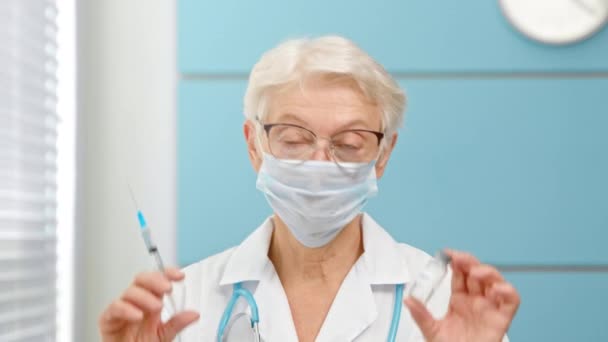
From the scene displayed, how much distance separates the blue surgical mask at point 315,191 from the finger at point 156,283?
37 centimetres

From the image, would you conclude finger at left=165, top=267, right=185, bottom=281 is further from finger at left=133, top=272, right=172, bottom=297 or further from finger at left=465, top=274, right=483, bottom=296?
finger at left=465, top=274, right=483, bottom=296

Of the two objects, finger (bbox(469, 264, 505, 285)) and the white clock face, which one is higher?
the white clock face

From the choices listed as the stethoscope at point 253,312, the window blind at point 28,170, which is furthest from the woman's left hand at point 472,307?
the window blind at point 28,170

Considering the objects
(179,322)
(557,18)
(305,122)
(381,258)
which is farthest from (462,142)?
(179,322)

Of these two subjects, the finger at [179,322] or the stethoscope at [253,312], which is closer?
the finger at [179,322]

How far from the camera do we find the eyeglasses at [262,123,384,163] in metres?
1.44

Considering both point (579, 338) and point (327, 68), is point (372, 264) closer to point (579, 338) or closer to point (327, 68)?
point (327, 68)

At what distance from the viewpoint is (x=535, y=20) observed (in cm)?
201

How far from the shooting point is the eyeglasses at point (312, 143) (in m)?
1.44

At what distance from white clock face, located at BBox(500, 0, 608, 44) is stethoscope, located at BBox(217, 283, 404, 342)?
0.88 meters

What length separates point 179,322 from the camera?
4.03 ft

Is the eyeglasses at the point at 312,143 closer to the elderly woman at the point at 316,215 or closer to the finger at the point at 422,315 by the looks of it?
the elderly woman at the point at 316,215

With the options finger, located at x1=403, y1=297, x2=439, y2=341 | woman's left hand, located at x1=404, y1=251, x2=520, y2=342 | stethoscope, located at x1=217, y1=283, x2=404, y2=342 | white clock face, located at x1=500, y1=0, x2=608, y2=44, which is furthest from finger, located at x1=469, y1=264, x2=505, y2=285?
white clock face, located at x1=500, y1=0, x2=608, y2=44

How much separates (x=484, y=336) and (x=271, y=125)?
54 cm
